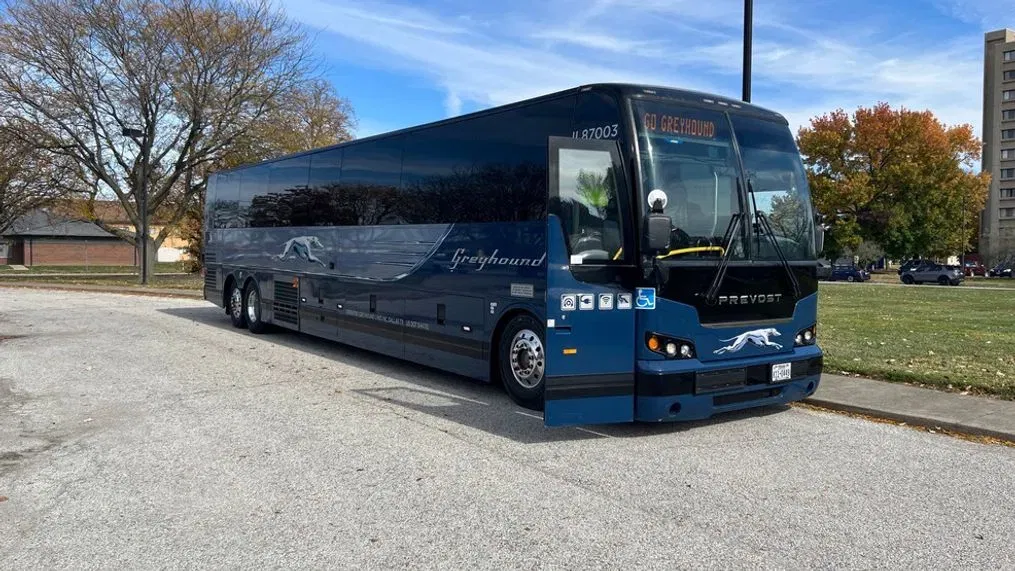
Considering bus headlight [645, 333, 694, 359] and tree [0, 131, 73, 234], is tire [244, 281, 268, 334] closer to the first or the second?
bus headlight [645, 333, 694, 359]

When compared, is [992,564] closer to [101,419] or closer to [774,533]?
[774,533]

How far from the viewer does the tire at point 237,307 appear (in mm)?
15468

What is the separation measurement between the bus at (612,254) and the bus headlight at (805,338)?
0.02 metres

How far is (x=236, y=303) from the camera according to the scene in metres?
15.8

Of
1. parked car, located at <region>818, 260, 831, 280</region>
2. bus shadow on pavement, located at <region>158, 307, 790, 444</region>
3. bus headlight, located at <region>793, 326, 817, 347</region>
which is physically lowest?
bus shadow on pavement, located at <region>158, 307, 790, 444</region>

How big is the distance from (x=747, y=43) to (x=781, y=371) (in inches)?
256

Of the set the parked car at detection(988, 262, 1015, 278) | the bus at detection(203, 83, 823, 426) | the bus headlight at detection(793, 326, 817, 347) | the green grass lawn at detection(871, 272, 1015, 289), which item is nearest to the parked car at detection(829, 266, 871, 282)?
the green grass lawn at detection(871, 272, 1015, 289)

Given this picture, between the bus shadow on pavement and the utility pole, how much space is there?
557 centimetres

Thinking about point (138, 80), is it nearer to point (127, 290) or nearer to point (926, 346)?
point (127, 290)

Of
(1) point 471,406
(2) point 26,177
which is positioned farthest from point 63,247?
(1) point 471,406

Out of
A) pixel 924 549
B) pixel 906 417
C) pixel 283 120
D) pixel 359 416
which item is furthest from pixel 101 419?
pixel 283 120

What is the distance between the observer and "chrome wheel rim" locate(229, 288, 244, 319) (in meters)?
15.5

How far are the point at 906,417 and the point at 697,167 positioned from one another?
3.22 metres

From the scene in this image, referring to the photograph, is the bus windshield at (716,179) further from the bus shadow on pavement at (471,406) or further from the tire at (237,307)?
the tire at (237,307)
